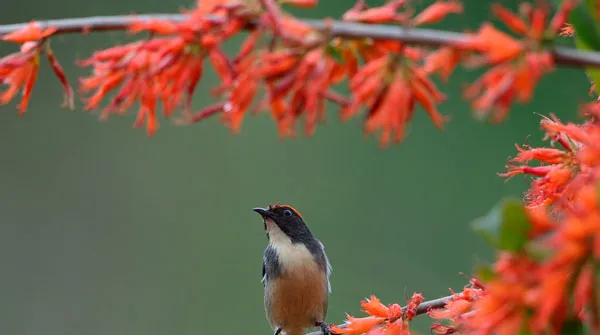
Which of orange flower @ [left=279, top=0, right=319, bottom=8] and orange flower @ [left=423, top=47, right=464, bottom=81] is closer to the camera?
orange flower @ [left=423, top=47, right=464, bottom=81]

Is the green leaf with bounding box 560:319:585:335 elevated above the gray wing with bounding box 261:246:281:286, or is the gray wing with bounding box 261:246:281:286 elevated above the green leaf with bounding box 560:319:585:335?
the green leaf with bounding box 560:319:585:335

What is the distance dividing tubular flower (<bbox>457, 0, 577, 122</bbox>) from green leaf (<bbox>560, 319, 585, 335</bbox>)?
25cm

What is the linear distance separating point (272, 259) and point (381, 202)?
4720 mm

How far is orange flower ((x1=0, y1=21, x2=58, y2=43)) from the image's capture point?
1.19 meters

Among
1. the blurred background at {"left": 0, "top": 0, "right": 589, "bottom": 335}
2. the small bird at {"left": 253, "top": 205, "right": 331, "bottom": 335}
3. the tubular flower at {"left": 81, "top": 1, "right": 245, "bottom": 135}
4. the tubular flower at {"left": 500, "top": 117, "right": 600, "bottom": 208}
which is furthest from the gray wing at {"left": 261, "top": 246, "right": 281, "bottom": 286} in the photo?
the blurred background at {"left": 0, "top": 0, "right": 589, "bottom": 335}

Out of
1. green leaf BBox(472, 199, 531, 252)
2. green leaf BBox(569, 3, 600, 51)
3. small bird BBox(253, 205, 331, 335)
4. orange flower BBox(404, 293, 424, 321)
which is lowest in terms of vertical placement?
small bird BBox(253, 205, 331, 335)

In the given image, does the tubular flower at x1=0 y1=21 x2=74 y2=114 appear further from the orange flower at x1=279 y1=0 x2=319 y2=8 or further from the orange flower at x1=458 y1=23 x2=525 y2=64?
the orange flower at x1=458 y1=23 x2=525 y2=64

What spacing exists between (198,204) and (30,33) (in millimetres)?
9230

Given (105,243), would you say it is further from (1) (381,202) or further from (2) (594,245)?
(2) (594,245)

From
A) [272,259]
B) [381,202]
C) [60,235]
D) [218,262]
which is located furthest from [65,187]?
[272,259]

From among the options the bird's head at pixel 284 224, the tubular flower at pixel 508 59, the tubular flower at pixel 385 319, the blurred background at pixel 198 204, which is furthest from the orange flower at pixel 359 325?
the blurred background at pixel 198 204

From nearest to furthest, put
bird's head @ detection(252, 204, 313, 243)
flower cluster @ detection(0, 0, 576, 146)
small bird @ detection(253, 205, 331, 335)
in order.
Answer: flower cluster @ detection(0, 0, 576, 146)
small bird @ detection(253, 205, 331, 335)
bird's head @ detection(252, 204, 313, 243)

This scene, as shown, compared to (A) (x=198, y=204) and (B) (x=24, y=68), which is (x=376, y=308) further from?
(A) (x=198, y=204)

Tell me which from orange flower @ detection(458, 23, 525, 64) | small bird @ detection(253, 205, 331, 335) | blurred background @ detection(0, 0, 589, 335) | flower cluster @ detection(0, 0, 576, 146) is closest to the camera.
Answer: orange flower @ detection(458, 23, 525, 64)
